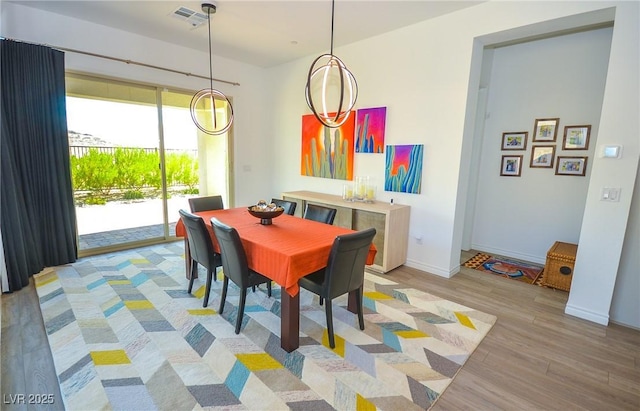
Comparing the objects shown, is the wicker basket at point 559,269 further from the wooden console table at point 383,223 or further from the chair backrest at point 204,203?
the chair backrest at point 204,203

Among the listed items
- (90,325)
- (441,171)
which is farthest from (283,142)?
(90,325)

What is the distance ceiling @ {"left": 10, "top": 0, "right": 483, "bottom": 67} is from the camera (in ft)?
10.2

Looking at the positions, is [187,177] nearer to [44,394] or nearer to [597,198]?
[44,394]

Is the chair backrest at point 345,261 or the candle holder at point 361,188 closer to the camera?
the chair backrest at point 345,261

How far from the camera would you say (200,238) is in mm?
2648

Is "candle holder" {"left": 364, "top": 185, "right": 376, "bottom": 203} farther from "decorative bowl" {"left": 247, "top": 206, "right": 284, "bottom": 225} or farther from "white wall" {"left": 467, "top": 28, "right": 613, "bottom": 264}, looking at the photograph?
"white wall" {"left": 467, "top": 28, "right": 613, "bottom": 264}

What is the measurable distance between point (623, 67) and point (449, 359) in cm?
270

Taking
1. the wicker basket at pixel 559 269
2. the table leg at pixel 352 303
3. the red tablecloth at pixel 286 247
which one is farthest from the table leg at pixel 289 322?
the wicker basket at pixel 559 269

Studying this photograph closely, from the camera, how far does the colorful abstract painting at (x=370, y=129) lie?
399cm

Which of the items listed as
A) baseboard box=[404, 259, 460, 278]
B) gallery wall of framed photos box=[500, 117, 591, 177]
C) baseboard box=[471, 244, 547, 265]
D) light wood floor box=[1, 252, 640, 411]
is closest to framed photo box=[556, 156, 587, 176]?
gallery wall of framed photos box=[500, 117, 591, 177]

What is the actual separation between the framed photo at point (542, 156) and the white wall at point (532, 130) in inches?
2.1

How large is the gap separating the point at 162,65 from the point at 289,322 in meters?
4.07

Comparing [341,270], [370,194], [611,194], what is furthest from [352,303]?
[611,194]

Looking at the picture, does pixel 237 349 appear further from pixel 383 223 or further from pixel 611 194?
pixel 611 194
